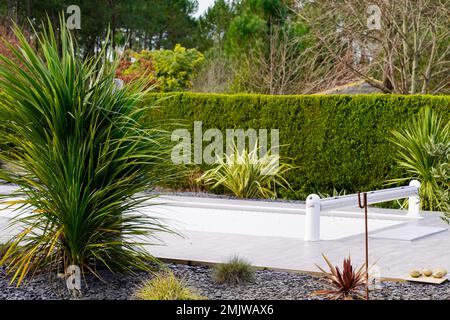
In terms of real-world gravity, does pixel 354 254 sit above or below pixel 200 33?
below

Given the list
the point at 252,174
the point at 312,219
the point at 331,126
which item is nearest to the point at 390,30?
the point at 331,126

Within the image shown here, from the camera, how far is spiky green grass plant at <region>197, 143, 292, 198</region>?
1581 cm

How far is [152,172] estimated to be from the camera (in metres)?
7.61

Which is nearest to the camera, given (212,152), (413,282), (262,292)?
(262,292)

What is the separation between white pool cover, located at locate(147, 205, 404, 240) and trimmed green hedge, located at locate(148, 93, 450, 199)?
2.93 metres

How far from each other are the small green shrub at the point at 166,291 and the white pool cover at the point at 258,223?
13.5ft

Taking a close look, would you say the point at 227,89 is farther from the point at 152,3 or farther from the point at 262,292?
the point at 262,292

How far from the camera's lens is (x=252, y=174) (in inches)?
621

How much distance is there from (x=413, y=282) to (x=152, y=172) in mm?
2672

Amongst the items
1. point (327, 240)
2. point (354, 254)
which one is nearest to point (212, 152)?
point (327, 240)

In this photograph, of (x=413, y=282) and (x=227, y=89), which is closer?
(x=413, y=282)

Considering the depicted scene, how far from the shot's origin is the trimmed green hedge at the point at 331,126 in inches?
593

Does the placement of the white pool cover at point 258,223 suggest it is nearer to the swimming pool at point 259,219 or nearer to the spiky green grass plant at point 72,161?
the swimming pool at point 259,219
